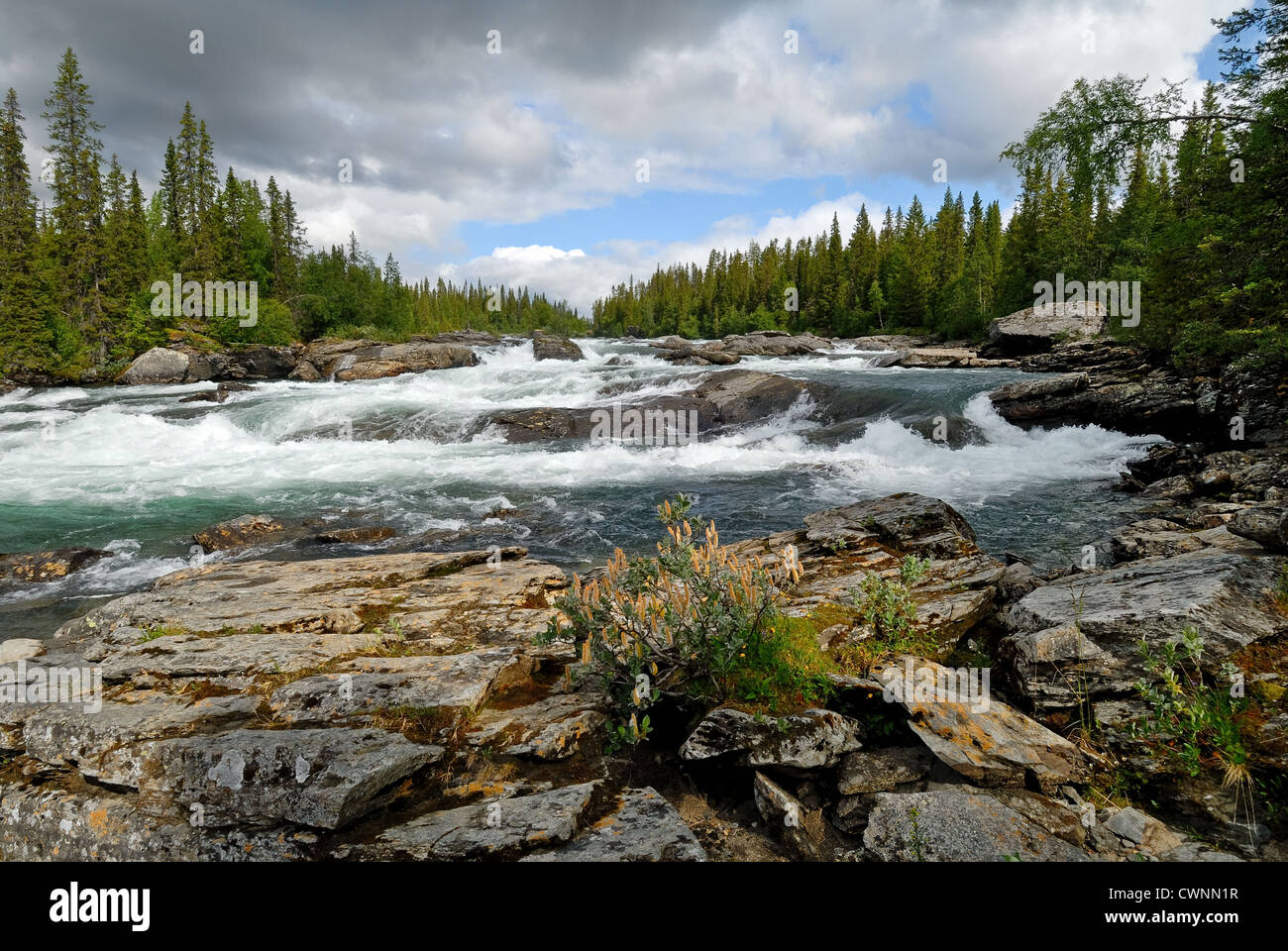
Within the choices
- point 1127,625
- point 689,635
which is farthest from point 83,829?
point 1127,625

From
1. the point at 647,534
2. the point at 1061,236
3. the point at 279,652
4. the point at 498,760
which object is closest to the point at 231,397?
the point at 647,534

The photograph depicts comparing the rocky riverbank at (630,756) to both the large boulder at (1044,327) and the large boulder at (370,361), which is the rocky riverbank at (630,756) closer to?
the large boulder at (1044,327)

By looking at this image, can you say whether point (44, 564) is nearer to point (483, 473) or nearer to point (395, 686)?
point (483, 473)

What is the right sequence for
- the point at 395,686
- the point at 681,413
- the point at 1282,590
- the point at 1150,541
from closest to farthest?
the point at 395,686
the point at 1282,590
the point at 1150,541
the point at 681,413

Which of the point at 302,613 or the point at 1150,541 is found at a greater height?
the point at 1150,541

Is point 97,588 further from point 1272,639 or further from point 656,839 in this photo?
point 1272,639

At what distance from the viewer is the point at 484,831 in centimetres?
296

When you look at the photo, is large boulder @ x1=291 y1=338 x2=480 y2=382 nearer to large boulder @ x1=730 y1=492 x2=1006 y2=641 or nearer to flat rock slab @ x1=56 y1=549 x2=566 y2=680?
flat rock slab @ x1=56 y1=549 x2=566 y2=680

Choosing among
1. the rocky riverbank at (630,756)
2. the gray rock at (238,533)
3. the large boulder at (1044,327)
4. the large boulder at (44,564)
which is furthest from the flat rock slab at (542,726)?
the large boulder at (1044,327)

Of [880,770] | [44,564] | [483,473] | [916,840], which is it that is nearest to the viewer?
[916,840]

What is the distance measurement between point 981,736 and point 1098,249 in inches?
2415

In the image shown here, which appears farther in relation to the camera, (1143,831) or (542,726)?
(542,726)

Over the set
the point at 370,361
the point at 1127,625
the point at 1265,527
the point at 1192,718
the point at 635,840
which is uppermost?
the point at 370,361

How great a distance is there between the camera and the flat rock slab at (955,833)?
2.86 metres
